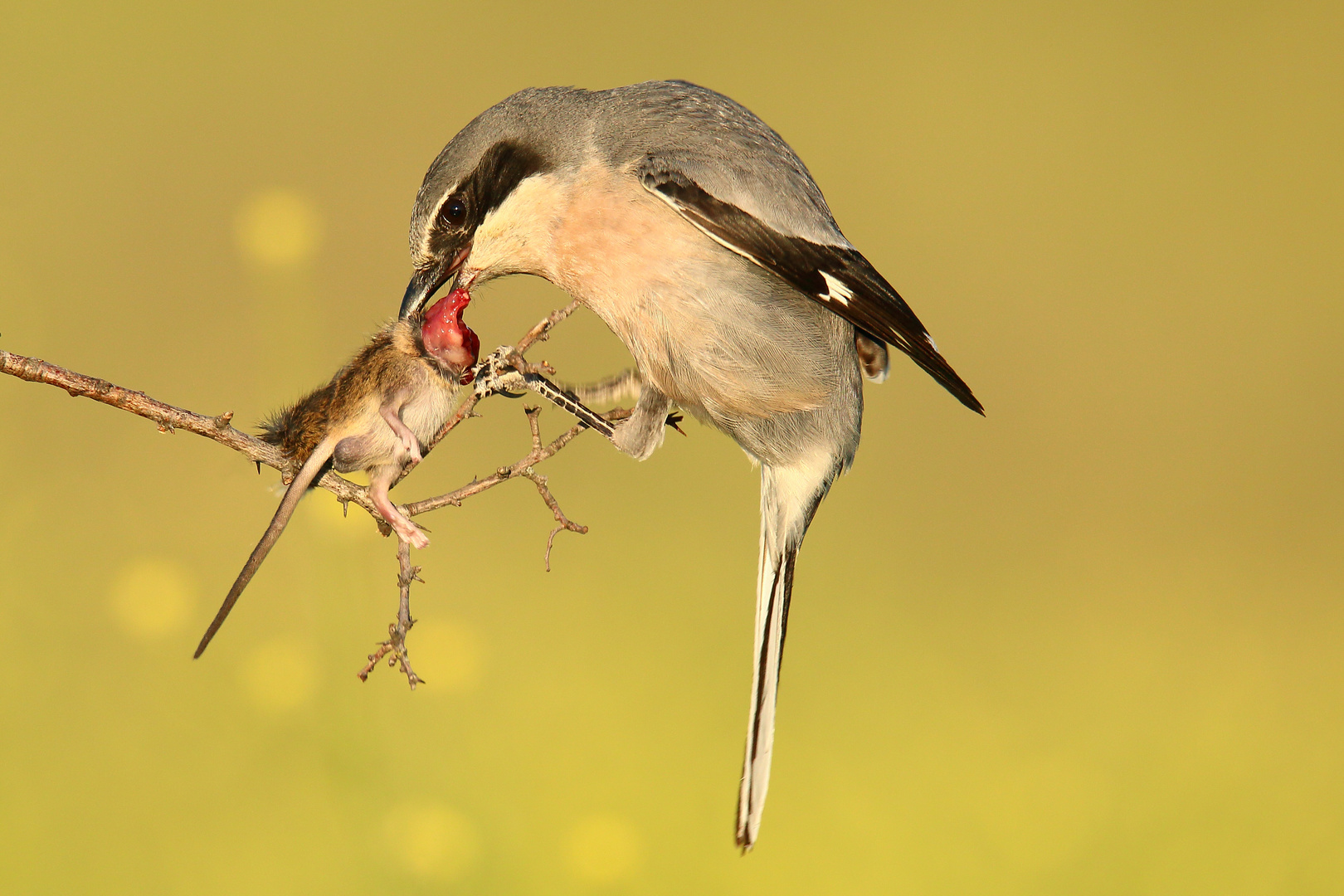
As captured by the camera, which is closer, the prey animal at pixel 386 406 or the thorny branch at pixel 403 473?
the thorny branch at pixel 403 473

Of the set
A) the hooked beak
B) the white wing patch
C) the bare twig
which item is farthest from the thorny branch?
the white wing patch

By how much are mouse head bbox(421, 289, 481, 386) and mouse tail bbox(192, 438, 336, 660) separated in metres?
0.25

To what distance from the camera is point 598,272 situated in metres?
1.64

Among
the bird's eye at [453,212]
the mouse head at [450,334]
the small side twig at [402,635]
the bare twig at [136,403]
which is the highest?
the bird's eye at [453,212]

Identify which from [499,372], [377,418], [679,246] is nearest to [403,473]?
[377,418]

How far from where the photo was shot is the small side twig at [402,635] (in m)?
1.29

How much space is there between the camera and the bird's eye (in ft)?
5.30

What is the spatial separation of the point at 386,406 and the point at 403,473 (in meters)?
0.13

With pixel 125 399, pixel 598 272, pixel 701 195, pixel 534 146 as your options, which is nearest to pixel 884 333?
pixel 701 195

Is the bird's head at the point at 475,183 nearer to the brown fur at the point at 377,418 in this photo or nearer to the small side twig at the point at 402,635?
the brown fur at the point at 377,418

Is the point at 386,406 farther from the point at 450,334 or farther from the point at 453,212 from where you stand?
the point at 453,212

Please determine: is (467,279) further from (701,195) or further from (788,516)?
(788,516)

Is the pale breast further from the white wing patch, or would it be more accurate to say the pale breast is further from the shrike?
the white wing patch

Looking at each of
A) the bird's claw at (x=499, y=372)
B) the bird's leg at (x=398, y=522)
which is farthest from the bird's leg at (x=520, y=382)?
the bird's leg at (x=398, y=522)
